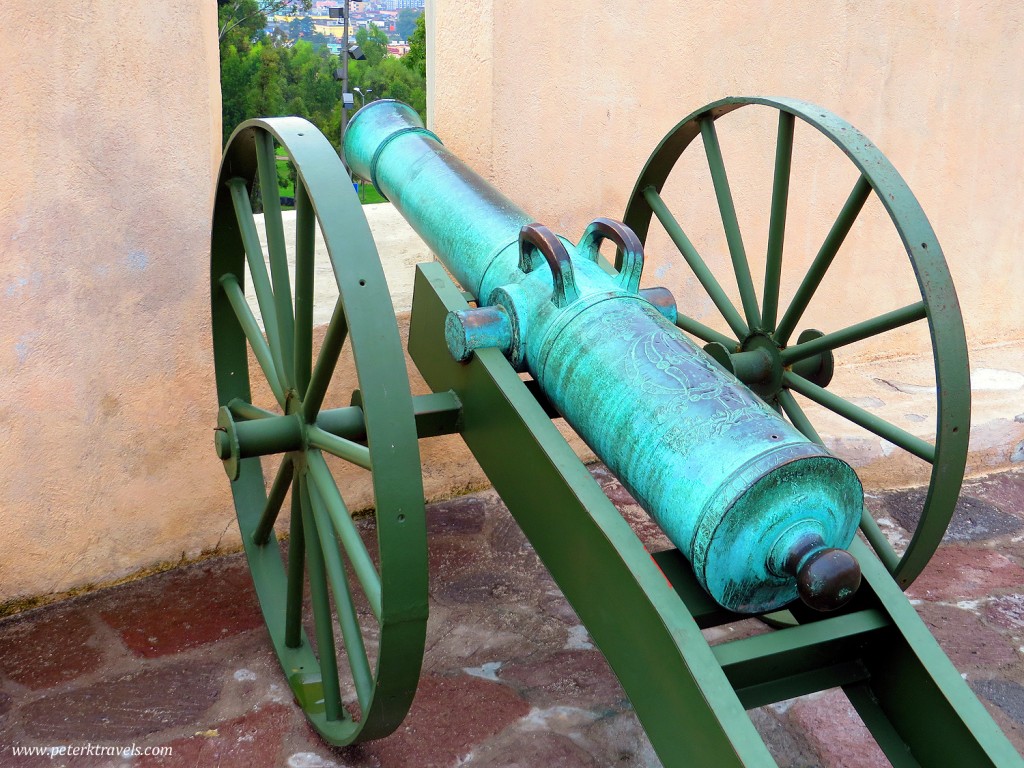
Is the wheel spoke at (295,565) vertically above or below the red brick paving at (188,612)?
above

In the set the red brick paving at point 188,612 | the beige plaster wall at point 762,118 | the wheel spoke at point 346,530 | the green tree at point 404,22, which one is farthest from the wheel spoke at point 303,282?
the green tree at point 404,22

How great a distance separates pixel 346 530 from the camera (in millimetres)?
1956

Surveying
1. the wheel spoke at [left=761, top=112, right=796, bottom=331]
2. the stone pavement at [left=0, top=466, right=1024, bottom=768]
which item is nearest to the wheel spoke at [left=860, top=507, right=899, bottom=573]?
the stone pavement at [left=0, top=466, right=1024, bottom=768]

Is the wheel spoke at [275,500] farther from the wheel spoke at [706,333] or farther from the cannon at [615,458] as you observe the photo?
the wheel spoke at [706,333]

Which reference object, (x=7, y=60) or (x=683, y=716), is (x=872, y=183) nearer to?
(x=683, y=716)

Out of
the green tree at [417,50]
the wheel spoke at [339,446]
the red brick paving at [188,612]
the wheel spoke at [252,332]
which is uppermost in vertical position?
the green tree at [417,50]

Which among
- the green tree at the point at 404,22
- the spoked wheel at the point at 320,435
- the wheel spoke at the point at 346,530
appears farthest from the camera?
the green tree at the point at 404,22

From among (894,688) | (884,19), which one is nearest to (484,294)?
(894,688)

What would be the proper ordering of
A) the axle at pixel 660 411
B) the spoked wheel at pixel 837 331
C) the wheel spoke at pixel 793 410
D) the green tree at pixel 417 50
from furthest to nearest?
the green tree at pixel 417 50
the wheel spoke at pixel 793 410
the spoked wheel at pixel 837 331
the axle at pixel 660 411

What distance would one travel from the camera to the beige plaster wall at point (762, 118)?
11.1 ft

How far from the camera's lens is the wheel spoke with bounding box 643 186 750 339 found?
273 cm

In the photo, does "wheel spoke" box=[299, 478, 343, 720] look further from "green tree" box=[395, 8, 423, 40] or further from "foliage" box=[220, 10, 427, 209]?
"green tree" box=[395, 8, 423, 40]

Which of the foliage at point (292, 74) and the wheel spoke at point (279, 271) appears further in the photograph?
the foliage at point (292, 74)

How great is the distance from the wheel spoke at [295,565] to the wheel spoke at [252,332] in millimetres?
212
